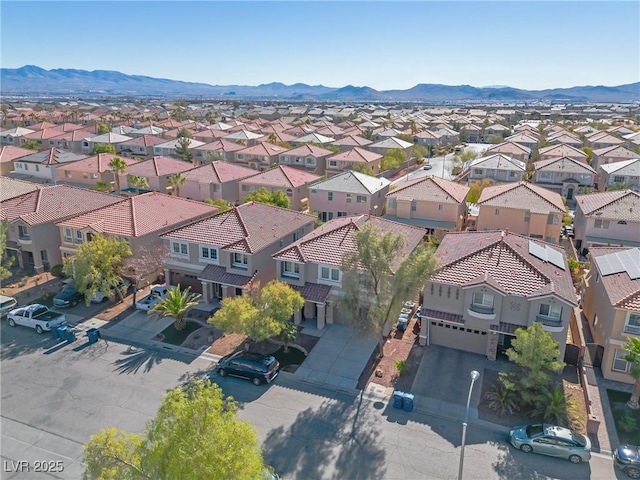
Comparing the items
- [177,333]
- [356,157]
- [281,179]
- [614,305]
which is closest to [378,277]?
[614,305]

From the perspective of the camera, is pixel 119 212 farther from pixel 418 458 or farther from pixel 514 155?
pixel 514 155

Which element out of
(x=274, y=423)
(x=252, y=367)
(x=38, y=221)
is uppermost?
(x=38, y=221)

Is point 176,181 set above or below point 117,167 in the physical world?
below

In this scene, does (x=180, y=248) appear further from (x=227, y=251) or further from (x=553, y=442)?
(x=553, y=442)

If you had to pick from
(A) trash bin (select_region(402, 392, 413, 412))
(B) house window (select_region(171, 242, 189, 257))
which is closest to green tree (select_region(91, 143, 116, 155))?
(B) house window (select_region(171, 242, 189, 257))

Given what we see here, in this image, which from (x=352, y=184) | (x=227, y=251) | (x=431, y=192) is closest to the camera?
(x=227, y=251)

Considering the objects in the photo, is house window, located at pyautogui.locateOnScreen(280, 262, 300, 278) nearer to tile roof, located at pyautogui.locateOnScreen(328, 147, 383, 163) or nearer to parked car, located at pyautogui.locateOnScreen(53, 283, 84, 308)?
parked car, located at pyautogui.locateOnScreen(53, 283, 84, 308)

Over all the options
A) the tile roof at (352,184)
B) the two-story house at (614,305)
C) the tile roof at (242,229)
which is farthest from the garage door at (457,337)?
the tile roof at (352,184)
